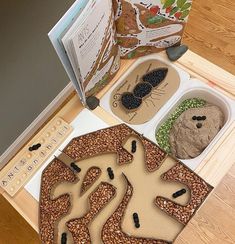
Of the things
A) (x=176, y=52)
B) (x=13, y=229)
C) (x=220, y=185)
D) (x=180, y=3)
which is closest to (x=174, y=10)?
(x=180, y=3)

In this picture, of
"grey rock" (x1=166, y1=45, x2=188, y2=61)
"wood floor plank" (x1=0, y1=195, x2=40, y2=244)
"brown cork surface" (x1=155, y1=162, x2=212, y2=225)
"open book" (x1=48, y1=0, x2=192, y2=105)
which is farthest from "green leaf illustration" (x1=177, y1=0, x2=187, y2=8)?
"wood floor plank" (x1=0, y1=195, x2=40, y2=244)

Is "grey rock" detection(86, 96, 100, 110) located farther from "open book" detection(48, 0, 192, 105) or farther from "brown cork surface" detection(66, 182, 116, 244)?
"brown cork surface" detection(66, 182, 116, 244)

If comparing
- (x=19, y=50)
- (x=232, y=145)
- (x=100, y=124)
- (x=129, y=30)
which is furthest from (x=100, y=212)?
(x=19, y=50)

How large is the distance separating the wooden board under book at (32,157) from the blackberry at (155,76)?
11.6 inches

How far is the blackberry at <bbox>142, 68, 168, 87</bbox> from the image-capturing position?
3.83 ft

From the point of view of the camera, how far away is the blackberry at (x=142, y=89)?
3.78 ft

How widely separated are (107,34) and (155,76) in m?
0.25

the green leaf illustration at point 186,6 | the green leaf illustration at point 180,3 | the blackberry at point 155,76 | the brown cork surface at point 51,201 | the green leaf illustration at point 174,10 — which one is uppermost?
the green leaf illustration at point 186,6

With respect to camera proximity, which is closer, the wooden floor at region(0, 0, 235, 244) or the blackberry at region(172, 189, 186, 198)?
the blackberry at region(172, 189, 186, 198)

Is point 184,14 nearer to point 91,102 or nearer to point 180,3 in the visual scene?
point 180,3

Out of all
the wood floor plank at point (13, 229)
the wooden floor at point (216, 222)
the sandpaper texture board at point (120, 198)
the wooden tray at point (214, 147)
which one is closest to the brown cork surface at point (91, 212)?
the sandpaper texture board at point (120, 198)

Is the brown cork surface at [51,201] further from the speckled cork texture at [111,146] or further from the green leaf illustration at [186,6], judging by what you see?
the green leaf illustration at [186,6]

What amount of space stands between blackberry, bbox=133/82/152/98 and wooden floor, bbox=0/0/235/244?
0.65 meters

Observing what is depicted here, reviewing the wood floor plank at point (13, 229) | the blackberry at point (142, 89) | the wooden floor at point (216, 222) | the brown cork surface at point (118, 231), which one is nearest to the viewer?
the brown cork surface at point (118, 231)
